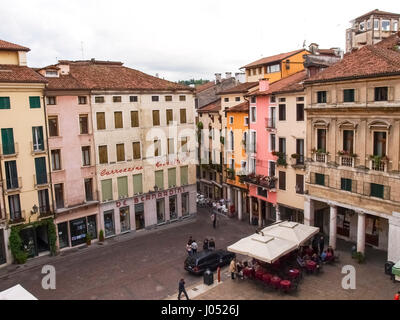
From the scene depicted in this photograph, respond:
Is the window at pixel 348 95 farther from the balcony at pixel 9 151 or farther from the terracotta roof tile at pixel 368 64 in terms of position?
the balcony at pixel 9 151

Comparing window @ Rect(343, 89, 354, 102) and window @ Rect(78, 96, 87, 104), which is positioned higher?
window @ Rect(78, 96, 87, 104)

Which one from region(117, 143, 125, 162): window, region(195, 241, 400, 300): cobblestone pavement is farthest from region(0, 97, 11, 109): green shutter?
region(195, 241, 400, 300): cobblestone pavement

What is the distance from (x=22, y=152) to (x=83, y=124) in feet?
21.5

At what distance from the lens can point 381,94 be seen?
88.3 ft

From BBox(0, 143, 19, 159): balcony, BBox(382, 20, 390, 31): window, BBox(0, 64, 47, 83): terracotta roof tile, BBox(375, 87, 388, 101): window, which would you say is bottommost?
BBox(0, 143, 19, 159): balcony

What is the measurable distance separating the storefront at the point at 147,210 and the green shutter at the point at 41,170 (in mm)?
6604

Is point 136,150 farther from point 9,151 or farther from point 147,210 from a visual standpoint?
point 9,151

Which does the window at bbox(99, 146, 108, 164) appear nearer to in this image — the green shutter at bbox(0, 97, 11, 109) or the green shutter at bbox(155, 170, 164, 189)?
the green shutter at bbox(155, 170, 164, 189)

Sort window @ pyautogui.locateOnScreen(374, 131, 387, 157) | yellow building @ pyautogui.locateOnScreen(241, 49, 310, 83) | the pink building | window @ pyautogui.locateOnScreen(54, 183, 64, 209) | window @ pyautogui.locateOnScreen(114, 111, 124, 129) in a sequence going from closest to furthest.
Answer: window @ pyautogui.locateOnScreen(374, 131, 387, 157) < the pink building < window @ pyautogui.locateOnScreen(54, 183, 64, 209) < window @ pyautogui.locateOnScreen(114, 111, 124, 129) < yellow building @ pyautogui.locateOnScreen(241, 49, 310, 83)

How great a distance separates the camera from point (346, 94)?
2933 cm

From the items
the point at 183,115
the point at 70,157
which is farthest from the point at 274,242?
the point at 183,115

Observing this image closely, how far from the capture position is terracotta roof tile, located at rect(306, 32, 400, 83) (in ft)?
87.7

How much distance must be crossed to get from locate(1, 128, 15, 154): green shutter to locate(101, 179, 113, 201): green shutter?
30.7 feet

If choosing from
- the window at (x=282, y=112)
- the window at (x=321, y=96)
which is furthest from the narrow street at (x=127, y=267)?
the window at (x=321, y=96)
